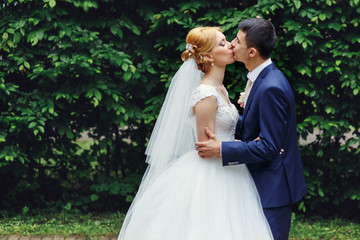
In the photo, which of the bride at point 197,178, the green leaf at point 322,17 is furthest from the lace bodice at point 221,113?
the green leaf at point 322,17

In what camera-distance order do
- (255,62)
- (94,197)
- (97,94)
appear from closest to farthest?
(255,62) < (97,94) < (94,197)

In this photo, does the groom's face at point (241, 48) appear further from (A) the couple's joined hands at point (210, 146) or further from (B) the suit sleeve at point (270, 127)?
(A) the couple's joined hands at point (210, 146)

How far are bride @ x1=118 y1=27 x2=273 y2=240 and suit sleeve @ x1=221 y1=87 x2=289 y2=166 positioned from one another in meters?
0.34

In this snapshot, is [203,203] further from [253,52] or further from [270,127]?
[253,52]

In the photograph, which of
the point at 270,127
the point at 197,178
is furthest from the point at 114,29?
the point at 270,127

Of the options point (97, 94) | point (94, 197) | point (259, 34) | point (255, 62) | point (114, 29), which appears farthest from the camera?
point (94, 197)

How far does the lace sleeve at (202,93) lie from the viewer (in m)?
3.46

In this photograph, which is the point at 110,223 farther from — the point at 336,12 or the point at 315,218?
the point at 336,12

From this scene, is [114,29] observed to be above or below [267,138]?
above

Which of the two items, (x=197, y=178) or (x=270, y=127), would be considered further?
(x=197, y=178)

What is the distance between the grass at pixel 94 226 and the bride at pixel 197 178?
209 cm

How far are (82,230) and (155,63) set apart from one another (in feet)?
7.35

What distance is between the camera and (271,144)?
320cm

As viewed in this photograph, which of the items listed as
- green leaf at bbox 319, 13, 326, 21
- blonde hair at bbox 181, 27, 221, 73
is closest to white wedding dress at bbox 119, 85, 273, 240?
blonde hair at bbox 181, 27, 221, 73
